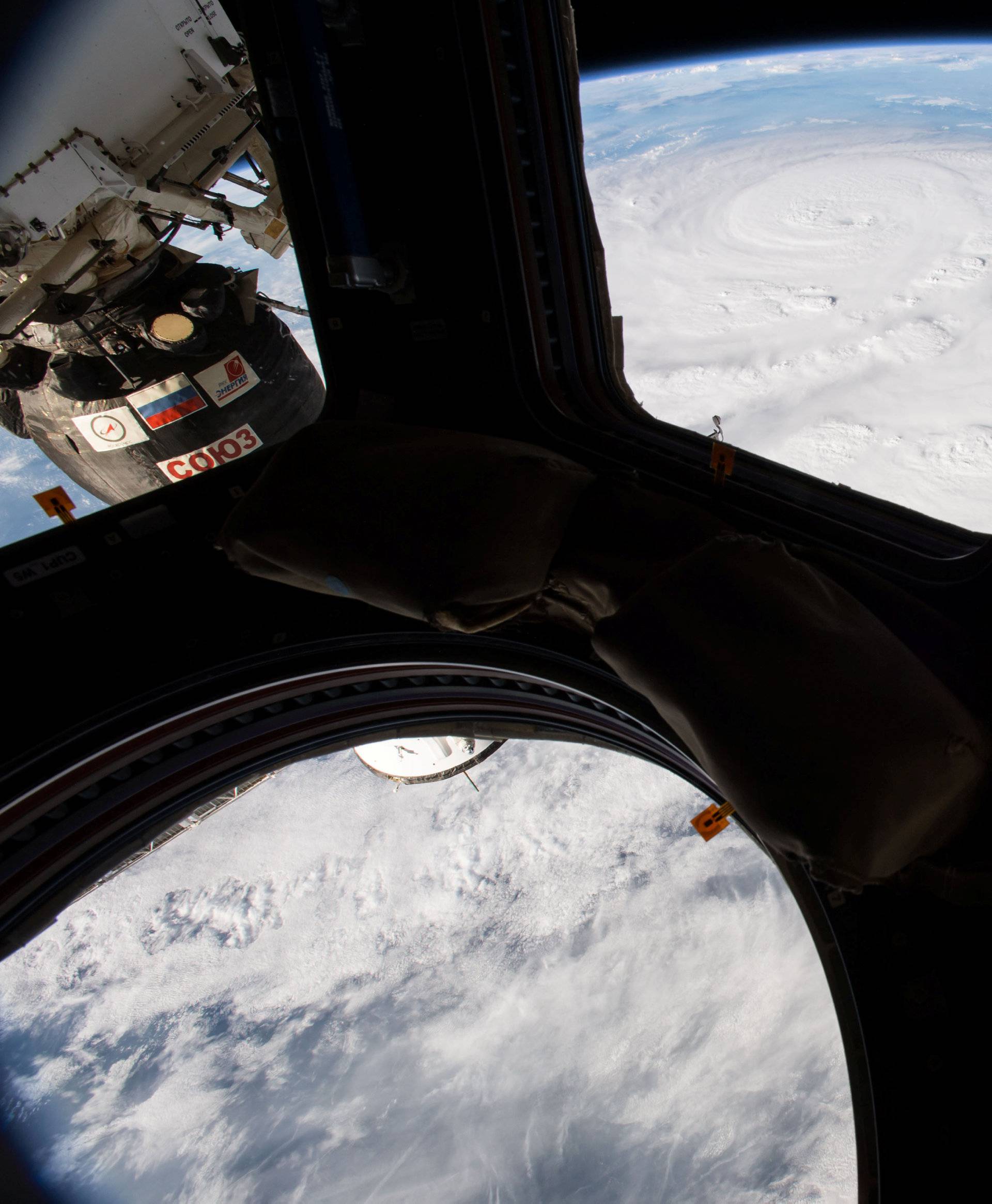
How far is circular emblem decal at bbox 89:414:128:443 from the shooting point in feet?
27.4

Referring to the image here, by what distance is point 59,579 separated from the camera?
15.8ft

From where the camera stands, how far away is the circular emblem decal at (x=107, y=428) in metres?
8.36

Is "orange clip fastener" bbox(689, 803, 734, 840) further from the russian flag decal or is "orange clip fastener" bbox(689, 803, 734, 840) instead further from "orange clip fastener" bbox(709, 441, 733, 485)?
the russian flag decal

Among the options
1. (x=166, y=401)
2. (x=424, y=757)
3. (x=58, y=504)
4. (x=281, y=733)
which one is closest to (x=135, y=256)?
(x=166, y=401)

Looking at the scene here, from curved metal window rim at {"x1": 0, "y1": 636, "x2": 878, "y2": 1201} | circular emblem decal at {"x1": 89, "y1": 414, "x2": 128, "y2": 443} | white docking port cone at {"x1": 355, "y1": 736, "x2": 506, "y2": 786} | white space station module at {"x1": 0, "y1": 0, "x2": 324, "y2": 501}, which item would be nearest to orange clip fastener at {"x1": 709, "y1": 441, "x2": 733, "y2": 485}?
curved metal window rim at {"x1": 0, "y1": 636, "x2": 878, "y2": 1201}

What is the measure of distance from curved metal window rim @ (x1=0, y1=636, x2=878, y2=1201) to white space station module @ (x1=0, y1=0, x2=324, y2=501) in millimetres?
4473

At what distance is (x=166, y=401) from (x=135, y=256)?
1.67m

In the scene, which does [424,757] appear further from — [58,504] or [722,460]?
[722,460]

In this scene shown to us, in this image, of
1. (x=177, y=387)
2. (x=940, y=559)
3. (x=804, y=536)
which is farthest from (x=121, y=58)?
(x=940, y=559)

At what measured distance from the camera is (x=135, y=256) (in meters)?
8.17

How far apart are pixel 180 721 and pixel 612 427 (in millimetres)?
3890

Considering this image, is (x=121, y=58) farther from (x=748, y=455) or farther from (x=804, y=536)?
(x=804, y=536)

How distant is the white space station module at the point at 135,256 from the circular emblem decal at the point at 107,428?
14mm

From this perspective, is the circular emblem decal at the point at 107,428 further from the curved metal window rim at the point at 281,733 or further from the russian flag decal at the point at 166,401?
the curved metal window rim at the point at 281,733
